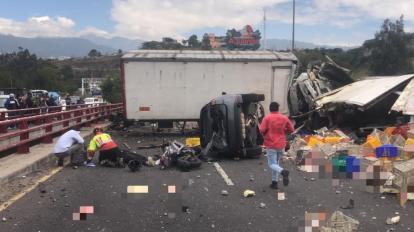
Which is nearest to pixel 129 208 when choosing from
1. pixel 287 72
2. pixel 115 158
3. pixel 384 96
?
pixel 115 158

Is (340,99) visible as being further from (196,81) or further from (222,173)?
(222,173)

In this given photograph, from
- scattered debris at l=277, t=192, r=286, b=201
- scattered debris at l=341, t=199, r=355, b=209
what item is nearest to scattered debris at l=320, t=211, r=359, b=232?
scattered debris at l=341, t=199, r=355, b=209

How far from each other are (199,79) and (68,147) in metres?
7.09

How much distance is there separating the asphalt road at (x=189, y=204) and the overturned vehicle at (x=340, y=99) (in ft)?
20.8

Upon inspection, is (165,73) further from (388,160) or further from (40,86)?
(40,86)

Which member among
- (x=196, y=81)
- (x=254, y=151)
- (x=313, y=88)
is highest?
(x=196, y=81)

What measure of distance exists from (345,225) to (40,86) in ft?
315

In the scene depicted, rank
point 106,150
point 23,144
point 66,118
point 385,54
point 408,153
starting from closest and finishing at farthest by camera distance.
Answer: point 408,153, point 106,150, point 23,144, point 66,118, point 385,54

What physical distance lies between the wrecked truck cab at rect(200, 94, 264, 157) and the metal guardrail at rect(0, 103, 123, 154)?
4.15 m

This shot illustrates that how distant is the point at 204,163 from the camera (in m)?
11.5

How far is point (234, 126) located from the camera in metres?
11.9

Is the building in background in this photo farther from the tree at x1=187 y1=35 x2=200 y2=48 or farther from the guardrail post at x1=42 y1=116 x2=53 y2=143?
the guardrail post at x1=42 y1=116 x2=53 y2=143

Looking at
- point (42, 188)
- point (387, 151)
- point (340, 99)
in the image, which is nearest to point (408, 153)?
point (387, 151)

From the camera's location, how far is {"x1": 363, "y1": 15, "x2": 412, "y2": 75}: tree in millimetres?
64750
